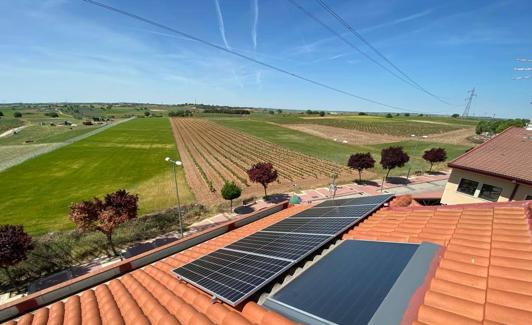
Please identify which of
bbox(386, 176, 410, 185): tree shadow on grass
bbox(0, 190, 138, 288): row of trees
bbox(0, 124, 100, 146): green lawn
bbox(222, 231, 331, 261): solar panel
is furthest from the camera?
bbox(0, 124, 100, 146): green lawn

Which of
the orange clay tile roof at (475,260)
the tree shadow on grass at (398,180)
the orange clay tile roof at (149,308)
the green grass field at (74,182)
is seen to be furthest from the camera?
the tree shadow on grass at (398,180)

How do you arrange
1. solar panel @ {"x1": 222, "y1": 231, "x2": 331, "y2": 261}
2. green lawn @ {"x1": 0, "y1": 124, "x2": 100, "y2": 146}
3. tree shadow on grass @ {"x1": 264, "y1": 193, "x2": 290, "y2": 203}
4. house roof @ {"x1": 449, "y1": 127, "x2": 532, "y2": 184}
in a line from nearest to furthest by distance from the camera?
solar panel @ {"x1": 222, "y1": 231, "x2": 331, "y2": 261}
house roof @ {"x1": 449, "y1": 127, "x2": 532, "y2": 184}
tree shadow on grass @ {"x1": 264, "y1": 193, "x2": 290, "y2": 203}
green lawn @ {"x1": 0, "y1": 124, "x2": 100, "y2": 146}

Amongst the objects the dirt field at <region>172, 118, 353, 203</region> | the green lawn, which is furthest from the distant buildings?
the green lawn

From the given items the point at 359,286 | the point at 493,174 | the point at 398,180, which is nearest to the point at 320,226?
the point at 359,286

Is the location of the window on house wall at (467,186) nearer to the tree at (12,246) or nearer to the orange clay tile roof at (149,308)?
the orange clay tile roof at (149,308)

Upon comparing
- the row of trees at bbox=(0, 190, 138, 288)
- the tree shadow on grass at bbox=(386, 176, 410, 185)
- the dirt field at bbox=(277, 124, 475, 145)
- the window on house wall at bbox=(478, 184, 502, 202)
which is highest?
the window on house wall at bbox=(478, 184, 502, 202)

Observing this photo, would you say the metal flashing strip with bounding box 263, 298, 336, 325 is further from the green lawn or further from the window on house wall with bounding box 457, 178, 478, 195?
the green lawn

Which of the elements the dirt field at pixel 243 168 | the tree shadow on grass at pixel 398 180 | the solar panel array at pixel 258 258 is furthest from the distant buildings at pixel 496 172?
the dirt field at pixel 243 168

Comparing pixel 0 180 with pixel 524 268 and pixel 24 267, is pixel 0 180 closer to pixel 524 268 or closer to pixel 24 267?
pixel 24 267

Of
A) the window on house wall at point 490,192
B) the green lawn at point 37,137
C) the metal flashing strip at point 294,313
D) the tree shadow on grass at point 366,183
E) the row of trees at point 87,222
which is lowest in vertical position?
the green lawn at point 37,137
